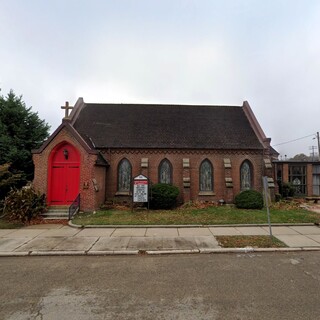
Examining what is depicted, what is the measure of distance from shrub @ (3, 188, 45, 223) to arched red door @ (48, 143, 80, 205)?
5.74 ft

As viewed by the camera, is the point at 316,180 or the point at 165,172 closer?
the point at 165,172

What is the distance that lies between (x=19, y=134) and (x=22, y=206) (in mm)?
8577

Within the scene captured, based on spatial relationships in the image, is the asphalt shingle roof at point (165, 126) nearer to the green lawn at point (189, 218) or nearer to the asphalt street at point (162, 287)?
the green lawn at point (189, 218)

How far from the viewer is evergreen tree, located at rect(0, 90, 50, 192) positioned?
17.9m

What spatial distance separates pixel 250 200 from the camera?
15953mm

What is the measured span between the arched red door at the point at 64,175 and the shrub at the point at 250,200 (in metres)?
10.9

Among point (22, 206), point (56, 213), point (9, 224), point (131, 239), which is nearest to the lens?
point (131, 239)

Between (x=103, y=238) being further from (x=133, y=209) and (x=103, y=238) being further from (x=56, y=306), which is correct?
(x=133, y=209)

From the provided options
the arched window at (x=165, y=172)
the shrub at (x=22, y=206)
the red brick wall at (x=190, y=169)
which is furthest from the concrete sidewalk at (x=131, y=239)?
the arched window at (x=165, y=172)

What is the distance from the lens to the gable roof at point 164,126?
18672 mm

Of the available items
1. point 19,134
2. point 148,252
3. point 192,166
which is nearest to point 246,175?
point 192,166

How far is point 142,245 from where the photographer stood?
27.1 feet

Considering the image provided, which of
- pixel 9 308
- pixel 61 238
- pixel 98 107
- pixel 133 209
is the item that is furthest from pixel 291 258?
pixel 98 107

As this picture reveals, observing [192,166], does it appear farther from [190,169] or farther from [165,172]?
[165,172]
